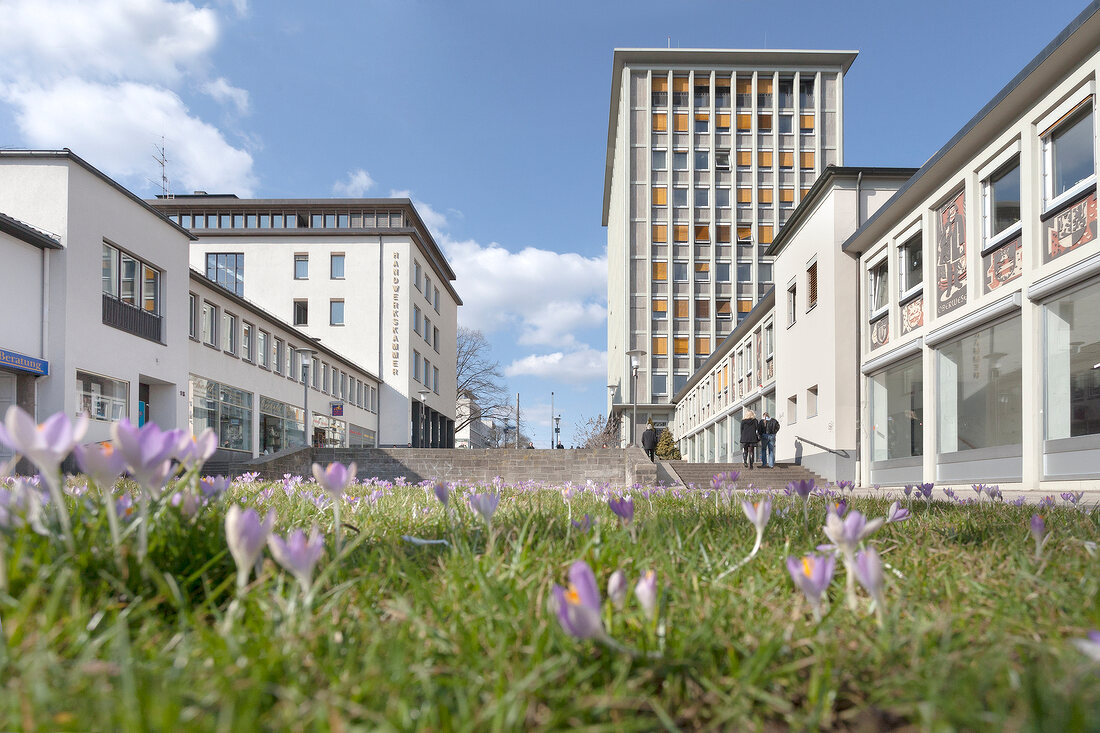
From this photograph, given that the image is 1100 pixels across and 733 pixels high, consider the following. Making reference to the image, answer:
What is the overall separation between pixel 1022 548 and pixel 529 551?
1721 millimetres

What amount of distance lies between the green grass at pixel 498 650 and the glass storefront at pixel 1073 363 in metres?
11.5

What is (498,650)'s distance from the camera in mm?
1122

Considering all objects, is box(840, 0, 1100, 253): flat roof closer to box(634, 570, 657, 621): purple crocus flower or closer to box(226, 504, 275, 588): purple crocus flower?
box(634, 570, 657, 621): purple crocus flower

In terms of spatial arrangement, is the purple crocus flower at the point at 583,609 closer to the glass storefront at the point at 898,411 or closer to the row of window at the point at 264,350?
the glass storefront at the point at 898,411

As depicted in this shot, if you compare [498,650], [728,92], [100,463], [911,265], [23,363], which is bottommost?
[498,650]

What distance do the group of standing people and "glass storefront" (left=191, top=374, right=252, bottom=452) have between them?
18957 millimetres

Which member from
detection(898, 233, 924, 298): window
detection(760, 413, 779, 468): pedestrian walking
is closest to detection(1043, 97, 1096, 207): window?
detection(898, 233, 924, 298): window

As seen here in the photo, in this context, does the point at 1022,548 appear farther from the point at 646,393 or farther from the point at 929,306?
the point at 646,393

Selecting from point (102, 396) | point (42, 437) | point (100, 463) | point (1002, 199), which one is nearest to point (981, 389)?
point (1002, 199)

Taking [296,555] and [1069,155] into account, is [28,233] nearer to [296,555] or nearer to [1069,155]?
[296,555]

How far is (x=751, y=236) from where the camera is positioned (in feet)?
184

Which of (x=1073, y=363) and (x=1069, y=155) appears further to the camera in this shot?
(x=1069, y=155)

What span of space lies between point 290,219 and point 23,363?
3480 centimetres

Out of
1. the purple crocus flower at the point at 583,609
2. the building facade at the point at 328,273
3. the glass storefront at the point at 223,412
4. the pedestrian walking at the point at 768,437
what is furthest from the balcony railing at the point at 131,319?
the building facade at the point at 328,273
